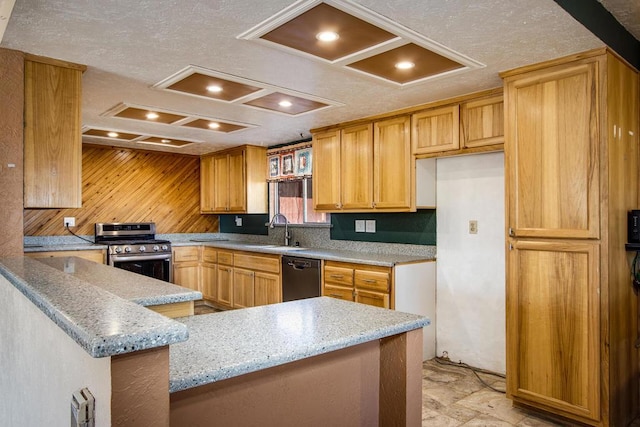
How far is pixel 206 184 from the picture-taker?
6484 mm

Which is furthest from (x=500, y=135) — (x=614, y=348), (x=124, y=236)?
(x=124, y=236)

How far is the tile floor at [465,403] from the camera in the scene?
2.68 metres

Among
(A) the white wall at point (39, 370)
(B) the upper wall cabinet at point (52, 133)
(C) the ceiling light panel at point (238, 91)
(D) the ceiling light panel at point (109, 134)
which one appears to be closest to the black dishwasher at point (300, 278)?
(C) the ceiling light panel at point (238, 91)

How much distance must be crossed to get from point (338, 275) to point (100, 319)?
315 centimetres

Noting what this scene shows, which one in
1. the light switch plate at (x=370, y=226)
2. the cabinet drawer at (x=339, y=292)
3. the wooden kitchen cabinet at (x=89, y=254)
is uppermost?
the light switch plate at (x=370, y=226)

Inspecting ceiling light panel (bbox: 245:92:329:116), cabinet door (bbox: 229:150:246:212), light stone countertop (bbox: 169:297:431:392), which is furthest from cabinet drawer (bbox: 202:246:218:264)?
light stone countertop (bbox: 169:297:431:392)

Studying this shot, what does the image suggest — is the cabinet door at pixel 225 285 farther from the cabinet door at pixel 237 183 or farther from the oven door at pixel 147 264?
the cabinet door at pixel 237 183

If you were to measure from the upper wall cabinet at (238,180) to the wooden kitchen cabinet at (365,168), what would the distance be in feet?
4.46

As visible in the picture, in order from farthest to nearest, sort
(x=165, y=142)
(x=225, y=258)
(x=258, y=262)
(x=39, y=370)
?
1. (x=225, y=258)
2. (x=165, y=142)
3. (x=258, y=262)
4. (x=39, y=370)

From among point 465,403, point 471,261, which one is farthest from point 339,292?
point 465,403

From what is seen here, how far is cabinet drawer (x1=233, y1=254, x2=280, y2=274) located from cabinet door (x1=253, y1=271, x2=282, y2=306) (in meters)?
0.07

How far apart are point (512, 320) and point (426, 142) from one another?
5.06ft

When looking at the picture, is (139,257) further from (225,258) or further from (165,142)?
(165,142)

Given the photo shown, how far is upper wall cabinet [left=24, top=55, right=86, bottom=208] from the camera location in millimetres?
2488
